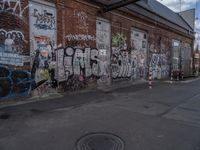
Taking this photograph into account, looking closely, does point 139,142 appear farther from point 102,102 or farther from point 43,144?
point 102,102

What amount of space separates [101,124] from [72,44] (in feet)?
20.9

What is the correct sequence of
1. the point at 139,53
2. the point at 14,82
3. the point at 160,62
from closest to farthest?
the point at 14,82 < the point at 139,53 < the point at 160,62


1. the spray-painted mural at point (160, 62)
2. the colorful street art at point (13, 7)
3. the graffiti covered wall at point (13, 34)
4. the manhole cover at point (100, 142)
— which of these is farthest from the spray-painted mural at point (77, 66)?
the spray-painted mural at point (160, 62)

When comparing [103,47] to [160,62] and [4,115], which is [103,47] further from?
[160,62]

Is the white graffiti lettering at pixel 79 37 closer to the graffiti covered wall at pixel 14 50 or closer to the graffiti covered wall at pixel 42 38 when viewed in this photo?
the graffiti covered wall at pixel 42 38

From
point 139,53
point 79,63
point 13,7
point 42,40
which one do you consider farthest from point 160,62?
point 13,7

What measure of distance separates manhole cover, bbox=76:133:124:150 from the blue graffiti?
15.6 ft

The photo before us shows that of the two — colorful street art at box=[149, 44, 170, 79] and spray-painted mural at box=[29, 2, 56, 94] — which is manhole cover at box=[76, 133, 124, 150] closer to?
spray-painted mural at box=[29, 2, 56, 94]

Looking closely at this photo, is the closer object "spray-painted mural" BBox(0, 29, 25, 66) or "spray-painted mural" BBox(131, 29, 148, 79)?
"spray-painted mural" BBox(0, 29, 25, 66)

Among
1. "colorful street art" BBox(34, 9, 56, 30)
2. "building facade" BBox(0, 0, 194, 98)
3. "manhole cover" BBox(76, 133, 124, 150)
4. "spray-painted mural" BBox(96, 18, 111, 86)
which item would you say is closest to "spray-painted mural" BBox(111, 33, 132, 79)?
"building facade" BBox(0, 0, 194, 98)

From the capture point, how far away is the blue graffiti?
8914 mm

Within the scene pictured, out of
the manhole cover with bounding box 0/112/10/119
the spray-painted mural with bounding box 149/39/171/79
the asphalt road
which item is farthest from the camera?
the spray-painted mural with bounding box 149/39/171/79

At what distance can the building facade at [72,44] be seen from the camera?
30.5ft

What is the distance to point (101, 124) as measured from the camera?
6590mm
